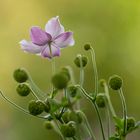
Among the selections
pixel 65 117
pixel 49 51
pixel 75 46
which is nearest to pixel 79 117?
pixel 65 117

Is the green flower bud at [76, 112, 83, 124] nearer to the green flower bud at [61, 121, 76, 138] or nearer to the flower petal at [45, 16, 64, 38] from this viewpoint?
the green flower bud at [61, 121, 76, 138]

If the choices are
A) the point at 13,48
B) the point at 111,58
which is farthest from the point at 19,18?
the point at 111,58

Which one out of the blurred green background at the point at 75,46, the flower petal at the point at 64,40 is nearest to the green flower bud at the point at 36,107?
the flower petal at the point at 64,40

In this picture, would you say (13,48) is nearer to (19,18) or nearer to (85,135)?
(19,18)

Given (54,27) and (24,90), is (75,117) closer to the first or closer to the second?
(24,90)

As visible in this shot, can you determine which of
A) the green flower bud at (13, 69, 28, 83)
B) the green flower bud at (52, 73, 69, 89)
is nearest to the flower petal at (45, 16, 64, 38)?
Result: the green flower bud at (13, 69, 28, 83)

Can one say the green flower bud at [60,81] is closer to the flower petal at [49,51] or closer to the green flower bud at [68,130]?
the green flower bud at [68,130]

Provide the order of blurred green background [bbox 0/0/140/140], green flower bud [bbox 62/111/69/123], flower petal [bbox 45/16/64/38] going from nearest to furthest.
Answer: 1. green flower bud [bbox 62/111/69/123]
2. flower petal [bbox 45/16/64/38]
3. blurred green background [bbox 0/0/140/140]
